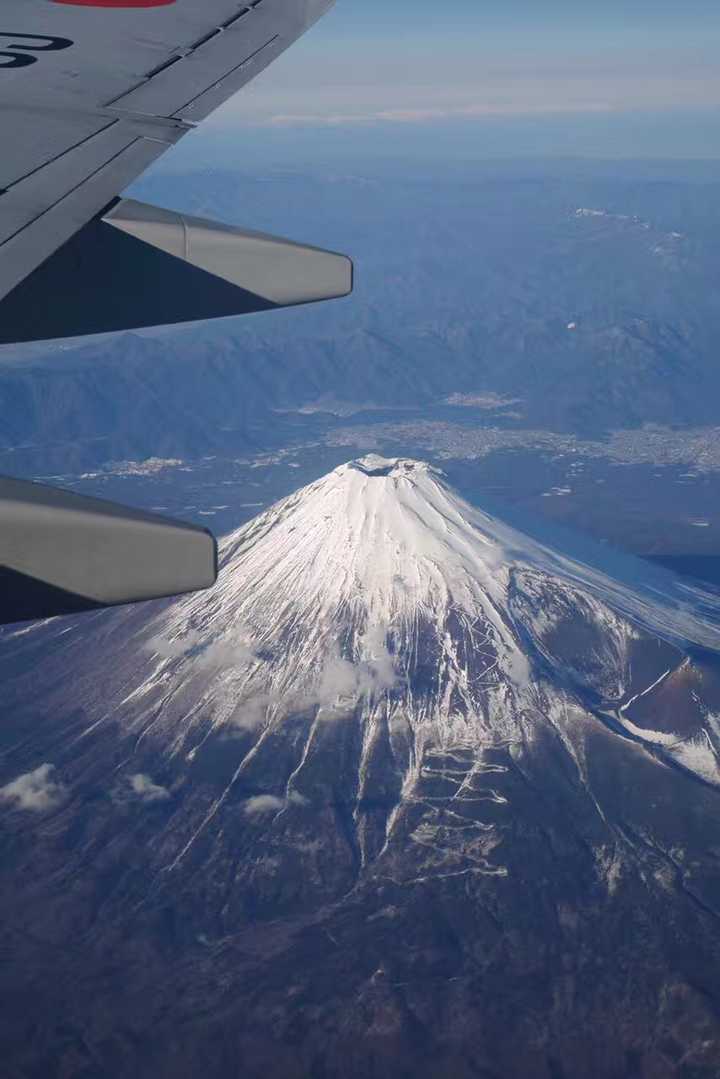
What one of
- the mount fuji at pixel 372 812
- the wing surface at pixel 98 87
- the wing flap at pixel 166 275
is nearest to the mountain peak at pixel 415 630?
the mount fuji at pixel 372 812

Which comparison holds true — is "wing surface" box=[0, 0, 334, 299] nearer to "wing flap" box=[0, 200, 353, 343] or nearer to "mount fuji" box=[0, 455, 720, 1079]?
"wing flap" box=[0, 200, 353, 343]

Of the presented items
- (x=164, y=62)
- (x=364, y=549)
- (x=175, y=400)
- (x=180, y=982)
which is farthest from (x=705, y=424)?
(x=164, y=62)

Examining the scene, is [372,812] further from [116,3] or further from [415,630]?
[116,3]

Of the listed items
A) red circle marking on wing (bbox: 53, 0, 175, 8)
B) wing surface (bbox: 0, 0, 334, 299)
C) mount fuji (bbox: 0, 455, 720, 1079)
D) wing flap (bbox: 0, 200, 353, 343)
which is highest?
red circle marking on wing (bbox: 53, 0, 175, 8)

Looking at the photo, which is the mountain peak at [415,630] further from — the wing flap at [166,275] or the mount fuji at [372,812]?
→ the wing flap at [166,275]

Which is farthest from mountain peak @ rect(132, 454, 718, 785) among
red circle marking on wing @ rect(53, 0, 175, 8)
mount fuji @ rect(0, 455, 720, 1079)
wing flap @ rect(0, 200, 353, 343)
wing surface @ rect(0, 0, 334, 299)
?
wing flap @ rect(0, 200, 353, 343)

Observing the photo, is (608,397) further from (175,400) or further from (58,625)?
(58,625)
